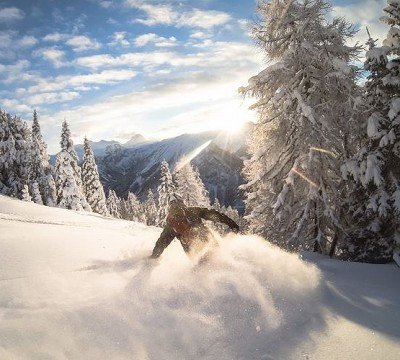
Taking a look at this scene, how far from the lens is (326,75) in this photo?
13.3m

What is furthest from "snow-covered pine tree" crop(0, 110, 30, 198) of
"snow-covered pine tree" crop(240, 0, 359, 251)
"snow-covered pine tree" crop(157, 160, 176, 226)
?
"snow-covered pine tree" crop(240, 0, 359, 251)

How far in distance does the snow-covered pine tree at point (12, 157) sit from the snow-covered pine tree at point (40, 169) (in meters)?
0.95

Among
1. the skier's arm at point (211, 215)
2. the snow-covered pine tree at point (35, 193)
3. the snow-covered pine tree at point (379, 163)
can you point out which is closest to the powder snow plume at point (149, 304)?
the skier's arm at point (211, 215)

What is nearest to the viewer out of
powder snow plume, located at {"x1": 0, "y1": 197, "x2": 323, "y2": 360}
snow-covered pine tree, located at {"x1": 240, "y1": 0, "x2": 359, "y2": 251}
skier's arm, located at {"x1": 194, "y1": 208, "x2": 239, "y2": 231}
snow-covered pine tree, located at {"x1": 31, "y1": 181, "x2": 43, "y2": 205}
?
powder snow plume, located at {"x1": 0, "y1": 197, "x2": 323, "y2": 360}

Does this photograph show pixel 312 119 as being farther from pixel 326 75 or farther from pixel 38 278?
pixel 38 278

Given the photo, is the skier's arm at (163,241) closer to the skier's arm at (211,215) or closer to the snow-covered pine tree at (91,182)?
the skier's arm at (211,215)

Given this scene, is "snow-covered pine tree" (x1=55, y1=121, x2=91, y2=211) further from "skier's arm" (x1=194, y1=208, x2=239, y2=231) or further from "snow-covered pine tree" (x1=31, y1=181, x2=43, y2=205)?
"skier's arm" (x1=194, y1=208, x2=239, y2=231)

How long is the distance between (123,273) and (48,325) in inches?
97.9

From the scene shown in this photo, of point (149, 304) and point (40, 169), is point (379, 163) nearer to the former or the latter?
point (149, 304)

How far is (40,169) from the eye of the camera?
45.2 meters

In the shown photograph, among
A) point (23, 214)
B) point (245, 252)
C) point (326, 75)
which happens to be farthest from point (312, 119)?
point (23, 214)

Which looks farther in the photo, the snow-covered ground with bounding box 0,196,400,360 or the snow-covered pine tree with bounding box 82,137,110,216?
the snow-covered pine tree with bounding box 82,137,110,216

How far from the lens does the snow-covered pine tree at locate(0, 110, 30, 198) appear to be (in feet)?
133

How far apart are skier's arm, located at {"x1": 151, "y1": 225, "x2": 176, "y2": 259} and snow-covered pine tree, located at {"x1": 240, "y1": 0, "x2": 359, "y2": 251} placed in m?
6.79
